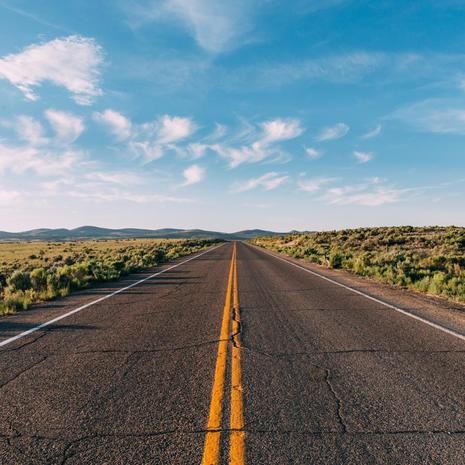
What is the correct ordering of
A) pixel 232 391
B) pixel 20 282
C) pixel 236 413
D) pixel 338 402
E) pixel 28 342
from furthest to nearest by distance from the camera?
pixel 20 282 < pixel 28 342 < pixel 232 391 < pixel 338 402 < pixel 236 413

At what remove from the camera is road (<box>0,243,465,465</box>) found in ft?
10.6

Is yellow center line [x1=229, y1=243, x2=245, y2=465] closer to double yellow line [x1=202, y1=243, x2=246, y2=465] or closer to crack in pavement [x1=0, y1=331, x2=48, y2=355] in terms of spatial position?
double yellow line [x1=202, y1=243, x2=246, y2=465]

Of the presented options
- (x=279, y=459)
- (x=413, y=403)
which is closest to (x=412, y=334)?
(x=413, y=403)

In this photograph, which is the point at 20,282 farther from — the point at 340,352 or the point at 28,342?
the point at 340,352

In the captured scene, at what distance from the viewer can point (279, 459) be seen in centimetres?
308

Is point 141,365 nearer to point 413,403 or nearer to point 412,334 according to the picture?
point 413,403

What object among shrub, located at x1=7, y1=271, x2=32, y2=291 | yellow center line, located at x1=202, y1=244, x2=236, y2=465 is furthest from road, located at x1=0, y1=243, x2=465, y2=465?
shrub, located at x1=7, y1=271, x2=32, y2=291

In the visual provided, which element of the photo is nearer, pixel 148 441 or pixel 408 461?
pixel 408 461

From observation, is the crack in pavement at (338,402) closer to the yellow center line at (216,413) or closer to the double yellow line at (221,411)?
the double yellow line at (221,411)

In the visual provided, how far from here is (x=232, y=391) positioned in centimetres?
443

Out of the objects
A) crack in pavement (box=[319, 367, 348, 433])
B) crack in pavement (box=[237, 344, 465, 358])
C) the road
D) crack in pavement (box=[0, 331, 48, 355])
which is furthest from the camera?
crack in pavement (box=[0, 331, 48, 355])

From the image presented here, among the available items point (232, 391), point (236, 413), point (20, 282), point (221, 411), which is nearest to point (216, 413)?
point (221, 411)

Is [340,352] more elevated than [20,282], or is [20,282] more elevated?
[340,352]

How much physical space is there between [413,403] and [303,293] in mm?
8208
